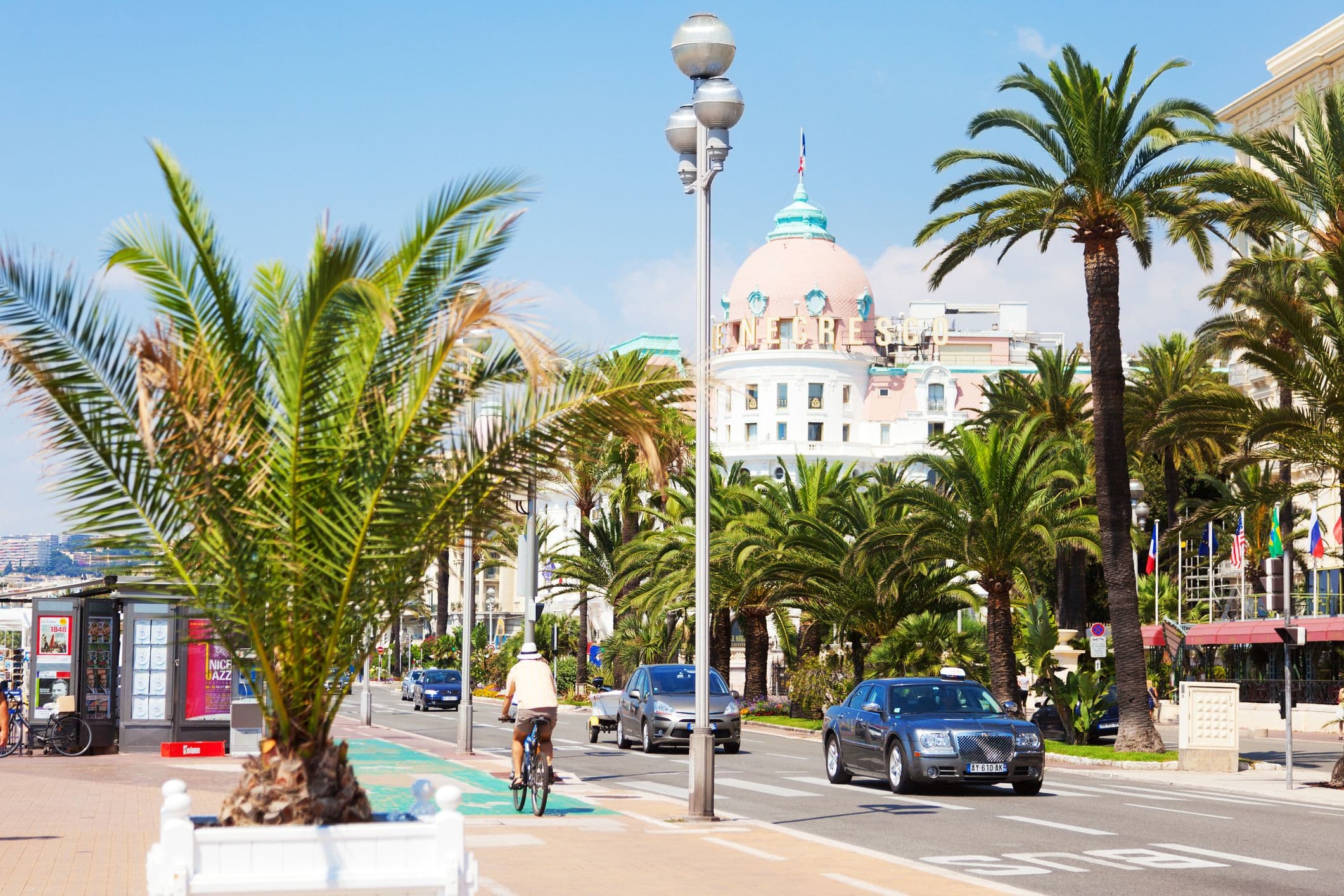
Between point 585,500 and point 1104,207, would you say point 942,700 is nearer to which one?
point 1104,207

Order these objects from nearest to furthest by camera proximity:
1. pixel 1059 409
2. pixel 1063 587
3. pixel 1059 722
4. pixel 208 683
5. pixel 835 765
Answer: pixel 835 765 < pixel 208 683 < pixel 1059 722 < pixel 1059 409 < pixel 1063 587

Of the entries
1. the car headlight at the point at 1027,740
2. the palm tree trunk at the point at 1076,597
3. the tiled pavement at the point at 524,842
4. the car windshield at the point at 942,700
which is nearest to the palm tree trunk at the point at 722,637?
the palm tree trunk at the point at 1076,597

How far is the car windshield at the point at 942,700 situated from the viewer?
2173 cm

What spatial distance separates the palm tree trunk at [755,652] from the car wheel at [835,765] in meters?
23.4

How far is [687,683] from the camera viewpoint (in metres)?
31.8

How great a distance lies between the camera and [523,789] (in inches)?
670

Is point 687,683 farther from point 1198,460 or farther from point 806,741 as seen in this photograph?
point 1198,460

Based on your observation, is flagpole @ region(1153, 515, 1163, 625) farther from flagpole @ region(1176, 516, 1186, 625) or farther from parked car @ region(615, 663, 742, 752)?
parked car @ region(615, 663, 742, 752)

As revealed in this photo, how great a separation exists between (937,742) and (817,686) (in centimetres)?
2250

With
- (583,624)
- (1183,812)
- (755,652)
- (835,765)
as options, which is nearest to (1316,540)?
(755,652)

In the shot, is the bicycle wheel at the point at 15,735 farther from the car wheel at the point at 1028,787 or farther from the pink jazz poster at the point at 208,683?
the car wheel at the point at 1028,787

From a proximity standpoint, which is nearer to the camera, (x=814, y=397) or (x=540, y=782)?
(x=540, y=782)

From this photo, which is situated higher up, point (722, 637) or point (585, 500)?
point (585, 500)

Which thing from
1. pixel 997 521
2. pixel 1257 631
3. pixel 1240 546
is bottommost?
pixel 1257 631
